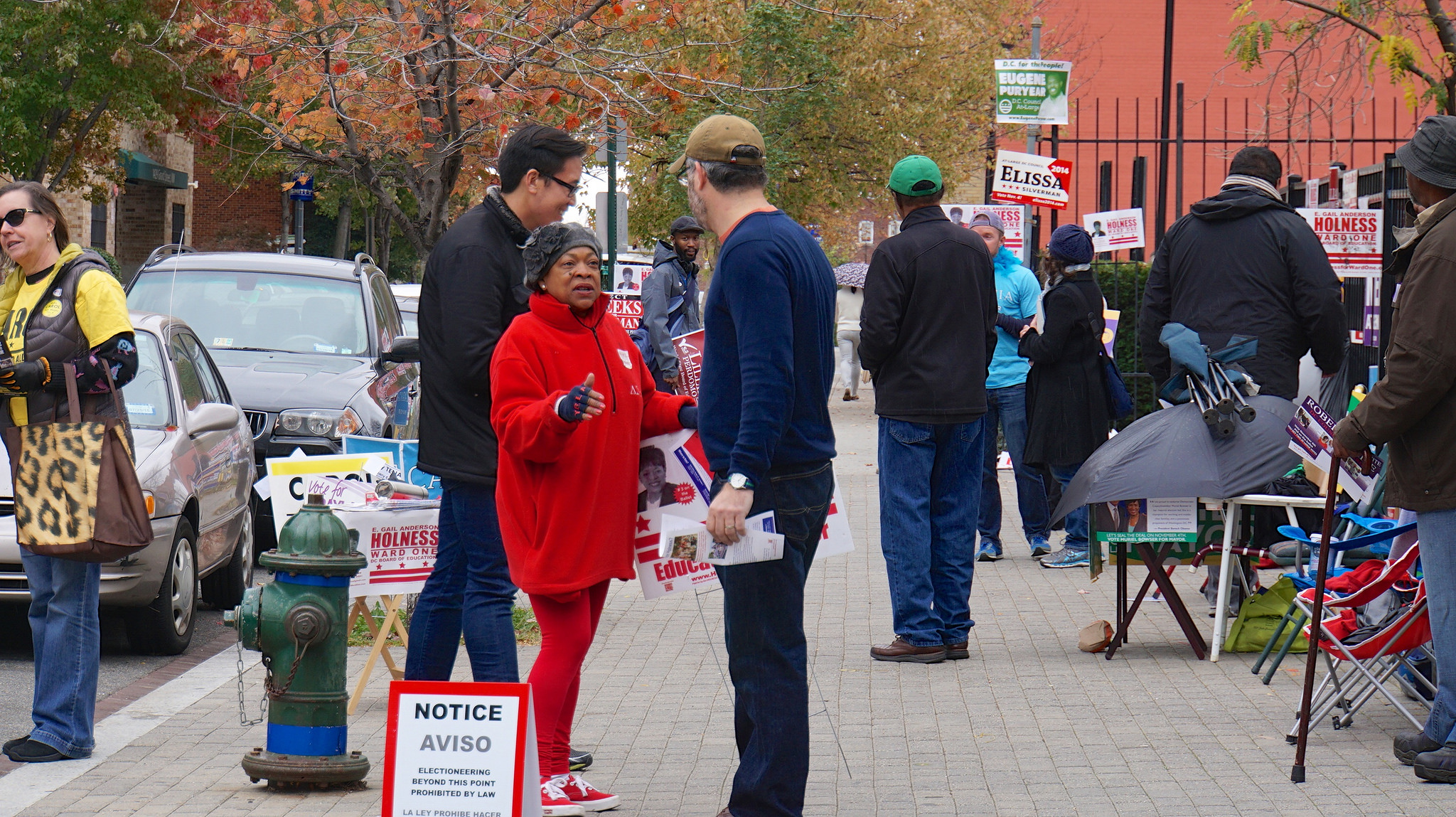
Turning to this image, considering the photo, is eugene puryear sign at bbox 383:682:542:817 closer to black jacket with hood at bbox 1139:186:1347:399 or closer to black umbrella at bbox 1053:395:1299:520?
black umbrella at bbox 1053:395:1299:520

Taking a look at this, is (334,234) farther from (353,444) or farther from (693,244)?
(353,444)

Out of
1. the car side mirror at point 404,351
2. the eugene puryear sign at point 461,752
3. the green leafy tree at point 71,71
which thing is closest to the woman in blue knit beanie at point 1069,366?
the car side mirror at point 404,351

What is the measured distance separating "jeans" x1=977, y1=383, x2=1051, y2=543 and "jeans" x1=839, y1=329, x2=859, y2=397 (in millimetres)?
14566

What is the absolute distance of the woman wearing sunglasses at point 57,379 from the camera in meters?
5.68

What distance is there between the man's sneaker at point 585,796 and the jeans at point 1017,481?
619 centimetres

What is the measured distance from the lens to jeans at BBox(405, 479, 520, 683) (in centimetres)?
509

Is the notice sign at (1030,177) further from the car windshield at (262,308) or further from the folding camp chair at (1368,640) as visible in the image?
the folding camp chair at (1368,640)

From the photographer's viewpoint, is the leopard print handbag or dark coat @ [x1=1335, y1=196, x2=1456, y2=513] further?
the leopard print handbag

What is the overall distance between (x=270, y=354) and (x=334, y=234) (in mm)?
53942

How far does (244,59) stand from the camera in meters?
10.7

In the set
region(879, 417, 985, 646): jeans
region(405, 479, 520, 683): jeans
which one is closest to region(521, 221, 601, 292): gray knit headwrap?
region(405, 479, 520, 683): jeans

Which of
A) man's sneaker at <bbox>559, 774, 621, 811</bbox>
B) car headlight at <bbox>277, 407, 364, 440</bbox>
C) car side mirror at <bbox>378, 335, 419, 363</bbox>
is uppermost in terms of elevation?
car side mirror at <bbox>378, 335, 419, 363</bbox>

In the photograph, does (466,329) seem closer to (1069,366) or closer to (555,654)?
(555,654)

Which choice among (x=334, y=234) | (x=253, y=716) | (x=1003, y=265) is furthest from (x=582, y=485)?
(x=334, y=234)
